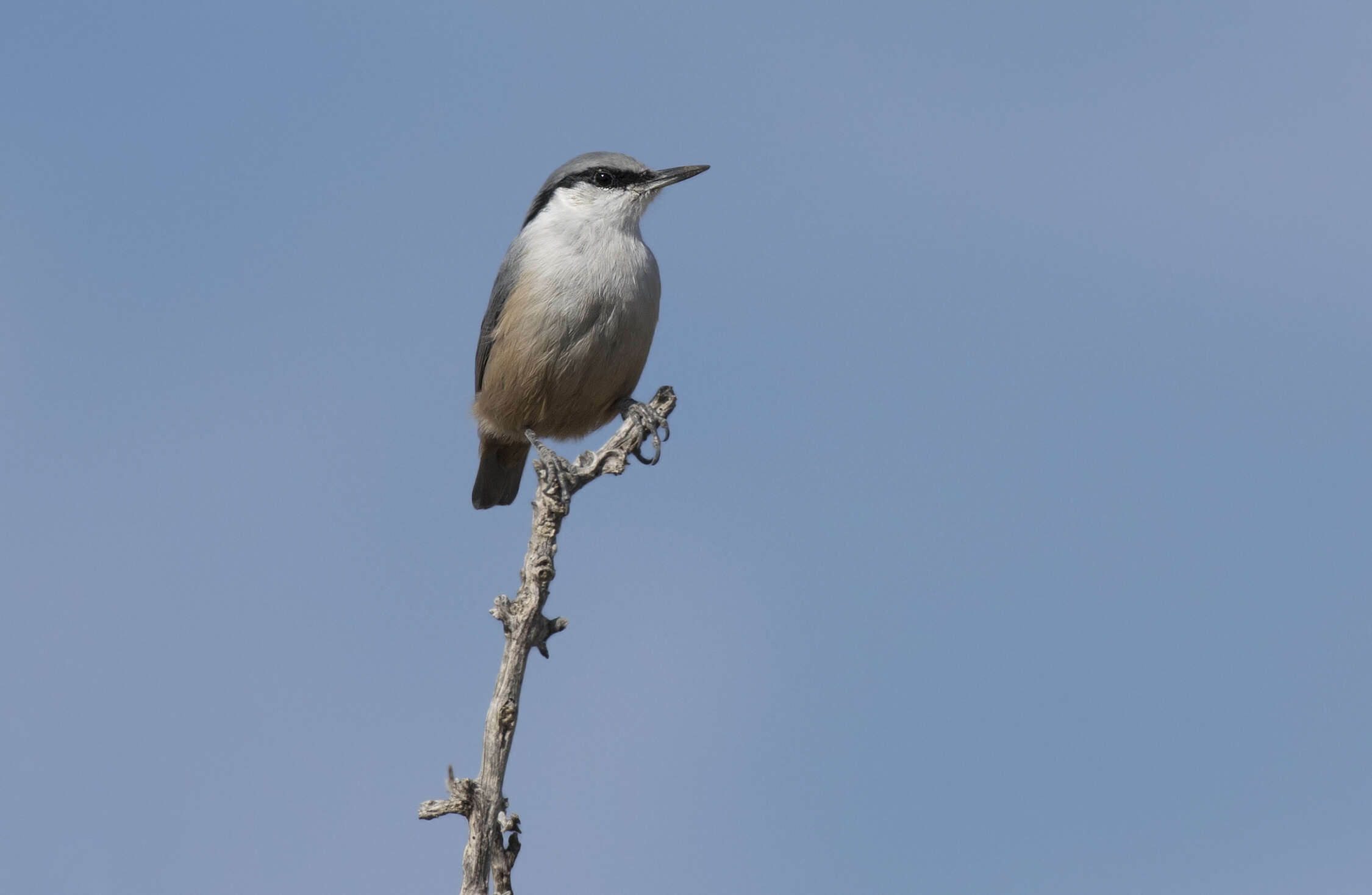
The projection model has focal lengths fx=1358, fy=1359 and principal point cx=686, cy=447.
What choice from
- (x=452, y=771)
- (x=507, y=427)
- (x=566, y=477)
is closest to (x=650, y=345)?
(x=507, y=427)

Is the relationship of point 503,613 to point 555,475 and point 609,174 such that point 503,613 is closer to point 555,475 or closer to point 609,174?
point 555,475

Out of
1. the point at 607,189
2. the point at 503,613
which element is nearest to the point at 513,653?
the point at 503,613

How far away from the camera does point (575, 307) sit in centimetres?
721

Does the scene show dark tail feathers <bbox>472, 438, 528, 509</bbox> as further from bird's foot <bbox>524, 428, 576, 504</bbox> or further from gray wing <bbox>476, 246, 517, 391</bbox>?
bird's foot <bbox>524, 428, 576, 504</bbox>

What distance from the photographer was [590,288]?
23.7 ft

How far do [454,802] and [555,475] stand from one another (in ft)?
5.10

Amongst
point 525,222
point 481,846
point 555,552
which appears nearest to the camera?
point 481,846

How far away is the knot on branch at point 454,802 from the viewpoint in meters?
4.70

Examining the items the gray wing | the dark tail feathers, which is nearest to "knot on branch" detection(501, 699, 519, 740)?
the gray wing

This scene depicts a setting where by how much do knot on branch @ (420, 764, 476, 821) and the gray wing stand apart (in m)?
3.60

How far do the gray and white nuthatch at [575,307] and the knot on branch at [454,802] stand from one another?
116 inches

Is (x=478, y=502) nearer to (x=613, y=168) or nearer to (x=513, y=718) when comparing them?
(x=613, y=168)

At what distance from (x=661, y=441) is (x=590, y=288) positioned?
38.0 inches

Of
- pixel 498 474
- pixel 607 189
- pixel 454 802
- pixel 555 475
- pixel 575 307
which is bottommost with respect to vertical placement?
pixel 454 802
